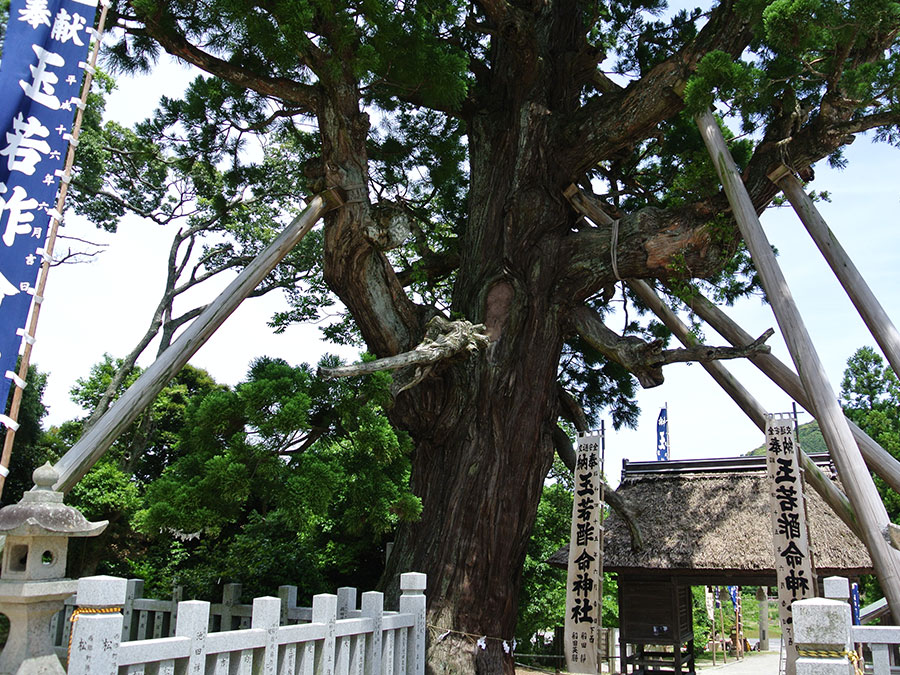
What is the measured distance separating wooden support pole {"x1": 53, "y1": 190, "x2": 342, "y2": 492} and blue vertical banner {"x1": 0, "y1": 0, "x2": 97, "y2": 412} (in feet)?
1.75

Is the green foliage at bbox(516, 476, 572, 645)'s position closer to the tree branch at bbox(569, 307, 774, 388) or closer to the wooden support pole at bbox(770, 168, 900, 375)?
the tree branch at bbox(569, 307, 774, 388)

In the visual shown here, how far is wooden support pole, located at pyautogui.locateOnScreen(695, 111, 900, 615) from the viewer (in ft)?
13.0

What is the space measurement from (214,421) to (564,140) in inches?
162

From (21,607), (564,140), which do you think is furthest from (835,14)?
(21,607)

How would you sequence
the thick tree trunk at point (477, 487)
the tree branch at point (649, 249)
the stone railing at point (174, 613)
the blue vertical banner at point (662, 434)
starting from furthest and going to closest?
the blue vertical banner at point (662, 434)
the tree branch at point (649, 249)
the thick tree trunk at point (477, 487)
the stone railing at point (174, 613)

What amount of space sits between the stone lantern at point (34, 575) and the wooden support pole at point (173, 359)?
2.35ft

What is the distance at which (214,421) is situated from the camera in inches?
171

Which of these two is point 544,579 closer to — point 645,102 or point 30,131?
point 645,102

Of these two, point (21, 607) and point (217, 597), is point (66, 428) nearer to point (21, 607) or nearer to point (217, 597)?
point (217, 597)

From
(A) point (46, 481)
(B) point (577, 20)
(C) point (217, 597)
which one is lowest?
(C) point (217, 597)

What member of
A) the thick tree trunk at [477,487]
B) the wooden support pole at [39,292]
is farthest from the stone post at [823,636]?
the wooden support pole at [39,292]

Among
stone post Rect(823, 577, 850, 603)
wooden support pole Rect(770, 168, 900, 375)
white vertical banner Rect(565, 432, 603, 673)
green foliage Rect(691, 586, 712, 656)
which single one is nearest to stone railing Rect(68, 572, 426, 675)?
white vertical banner Rect(565, 432, 603, 673)

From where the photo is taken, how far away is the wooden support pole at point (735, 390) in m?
5.63

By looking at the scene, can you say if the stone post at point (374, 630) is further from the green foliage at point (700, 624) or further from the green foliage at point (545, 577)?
the green foliage at point (700, 624)
